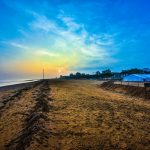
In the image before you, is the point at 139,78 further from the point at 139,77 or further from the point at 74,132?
the point at 74,132

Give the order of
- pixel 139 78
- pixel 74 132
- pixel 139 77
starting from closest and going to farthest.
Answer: pixel 74 132
pixel 139 78
pixel 139 77

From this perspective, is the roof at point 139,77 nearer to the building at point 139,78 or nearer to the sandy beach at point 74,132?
the building at point 139,78

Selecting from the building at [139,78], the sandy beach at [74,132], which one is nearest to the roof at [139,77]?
the building at [139,78]

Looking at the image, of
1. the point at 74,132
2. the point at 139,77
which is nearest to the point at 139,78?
the point at 139,77

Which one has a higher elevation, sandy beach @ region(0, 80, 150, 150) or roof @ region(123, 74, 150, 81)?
roof @ region(123, 74, 150, 81)

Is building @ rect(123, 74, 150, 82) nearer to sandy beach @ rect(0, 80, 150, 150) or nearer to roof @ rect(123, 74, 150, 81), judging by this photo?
roof @ rect(123, 74, 150, 81)

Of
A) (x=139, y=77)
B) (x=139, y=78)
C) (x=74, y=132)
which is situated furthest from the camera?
(x=139, y=77)

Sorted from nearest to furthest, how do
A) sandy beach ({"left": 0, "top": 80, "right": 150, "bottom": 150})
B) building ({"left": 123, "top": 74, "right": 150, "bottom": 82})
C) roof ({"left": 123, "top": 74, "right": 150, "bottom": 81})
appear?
1. sandy beach ({"left": 0, "top": 80, "right": 150, "bottom": 150})
2. building ({"left": 123, "top": 74, "right": 150, "bottom": 82})
3. roof ({"left": 123, "top": 74, "right": 150, "bottom": 81})

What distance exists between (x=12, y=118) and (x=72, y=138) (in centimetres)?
663

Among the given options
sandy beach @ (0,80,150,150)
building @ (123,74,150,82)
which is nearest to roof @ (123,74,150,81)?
building @ (123,74,150,82)

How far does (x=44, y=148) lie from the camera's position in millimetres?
10680

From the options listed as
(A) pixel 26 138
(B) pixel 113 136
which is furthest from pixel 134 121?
(A) pixel 26 138

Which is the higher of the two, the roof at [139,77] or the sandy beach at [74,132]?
the roof at [139,77]

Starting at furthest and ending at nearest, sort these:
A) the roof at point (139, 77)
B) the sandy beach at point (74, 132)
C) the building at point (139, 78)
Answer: the roof at point (139, 77) → the building at point (139, 78) → the sandy beach at point (74, 132)
